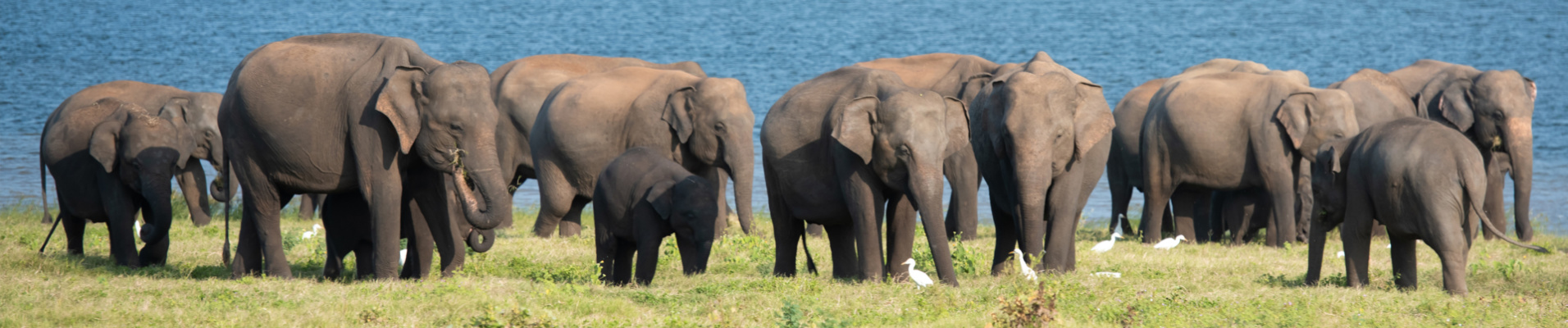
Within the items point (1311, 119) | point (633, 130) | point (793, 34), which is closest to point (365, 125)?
point (633, 130)

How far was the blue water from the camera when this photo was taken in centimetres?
4619

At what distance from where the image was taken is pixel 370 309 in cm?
709

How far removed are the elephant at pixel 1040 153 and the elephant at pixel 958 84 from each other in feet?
1.22

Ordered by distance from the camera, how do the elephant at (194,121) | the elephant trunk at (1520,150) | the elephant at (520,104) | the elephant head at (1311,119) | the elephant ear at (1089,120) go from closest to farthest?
1. the elephant ear at (1089,120)
2. the elephant head at (1311,119)
3. the elephant at (194,121)
4. the elephant trunk at (1520,150)
5. the elephant at (520,104)

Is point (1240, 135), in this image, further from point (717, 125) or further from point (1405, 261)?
point (717, 125)

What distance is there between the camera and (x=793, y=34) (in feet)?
189

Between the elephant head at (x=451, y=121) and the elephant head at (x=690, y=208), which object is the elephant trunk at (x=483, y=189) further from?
the elephant head at (x=690, y=208)

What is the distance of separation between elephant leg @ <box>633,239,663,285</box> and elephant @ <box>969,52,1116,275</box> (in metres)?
2.20

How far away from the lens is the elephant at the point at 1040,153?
28.7ft

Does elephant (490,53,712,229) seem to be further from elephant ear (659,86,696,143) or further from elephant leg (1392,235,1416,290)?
elephant leg (1392,235,1416,290)

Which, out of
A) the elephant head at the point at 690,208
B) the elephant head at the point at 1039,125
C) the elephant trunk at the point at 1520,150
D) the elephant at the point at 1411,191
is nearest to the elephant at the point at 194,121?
the elephant head at the point at 690,208

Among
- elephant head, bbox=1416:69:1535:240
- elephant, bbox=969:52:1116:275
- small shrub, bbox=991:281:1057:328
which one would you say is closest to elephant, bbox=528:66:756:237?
elephant, bbox=969:52:1116:275

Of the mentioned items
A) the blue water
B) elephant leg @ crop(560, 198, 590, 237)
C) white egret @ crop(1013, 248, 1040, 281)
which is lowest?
the blue water

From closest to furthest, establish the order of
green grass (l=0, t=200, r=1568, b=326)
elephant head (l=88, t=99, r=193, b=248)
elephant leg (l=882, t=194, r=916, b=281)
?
1. green grass (l=0, t=200, r=1568, b=326)
2. elephant leg (l=882, t=194, r=916, b=281)
3. elephant head (l=88, t=99, r=193, b=248)
